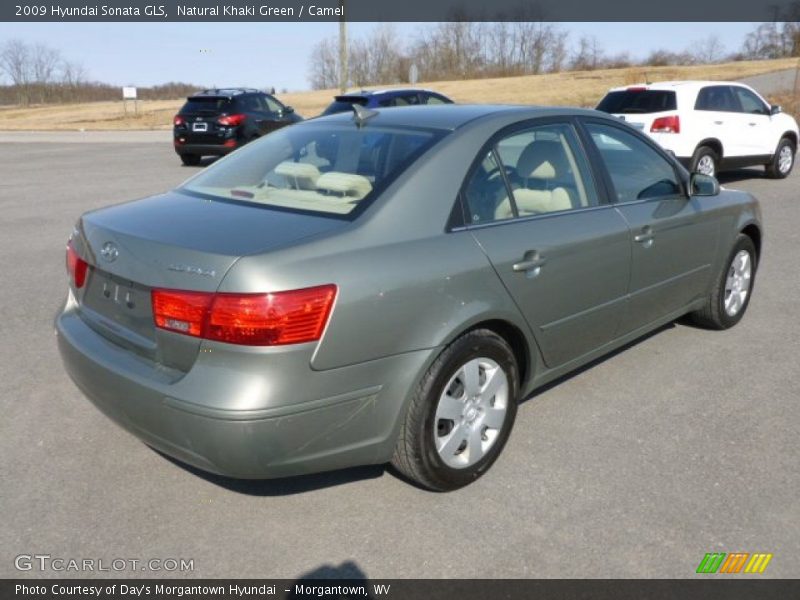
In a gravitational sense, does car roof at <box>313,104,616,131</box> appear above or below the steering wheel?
above

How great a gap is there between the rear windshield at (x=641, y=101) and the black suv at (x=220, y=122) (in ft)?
22.9

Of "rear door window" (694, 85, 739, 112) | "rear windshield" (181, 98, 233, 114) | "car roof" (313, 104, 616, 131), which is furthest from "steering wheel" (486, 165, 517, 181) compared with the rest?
"rear windshield" (181, 98, 233, 114)

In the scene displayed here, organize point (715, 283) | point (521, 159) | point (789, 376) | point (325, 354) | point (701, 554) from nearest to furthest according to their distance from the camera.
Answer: point (325, 354) < point (701, 554) < point (521, 159) < point (789, 376) < point (715, 283)

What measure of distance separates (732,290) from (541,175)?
2.37 metres

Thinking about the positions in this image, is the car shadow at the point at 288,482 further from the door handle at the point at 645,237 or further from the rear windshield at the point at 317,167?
the door handle at the point at 645,237

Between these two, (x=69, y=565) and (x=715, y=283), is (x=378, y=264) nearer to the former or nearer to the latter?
(x=69, y=565)

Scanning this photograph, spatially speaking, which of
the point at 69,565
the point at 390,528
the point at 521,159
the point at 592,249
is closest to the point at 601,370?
A: the point at 592,249

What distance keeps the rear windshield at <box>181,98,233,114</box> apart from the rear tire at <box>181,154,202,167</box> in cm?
96

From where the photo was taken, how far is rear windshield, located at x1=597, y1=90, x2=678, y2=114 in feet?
37.6

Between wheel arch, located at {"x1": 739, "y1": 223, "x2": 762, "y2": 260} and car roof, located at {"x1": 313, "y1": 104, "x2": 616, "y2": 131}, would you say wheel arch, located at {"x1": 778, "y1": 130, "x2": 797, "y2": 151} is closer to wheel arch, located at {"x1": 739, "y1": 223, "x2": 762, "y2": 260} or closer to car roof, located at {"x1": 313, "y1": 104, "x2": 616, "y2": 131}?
wheel arch, located at {"x1": 739, "y1": 223, "x2": 762, "y2": 260}

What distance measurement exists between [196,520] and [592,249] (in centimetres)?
227

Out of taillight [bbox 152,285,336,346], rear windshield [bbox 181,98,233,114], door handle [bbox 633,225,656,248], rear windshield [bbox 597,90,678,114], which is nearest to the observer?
taillight [bbox 152,285,336,346]

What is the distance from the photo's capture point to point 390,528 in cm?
301

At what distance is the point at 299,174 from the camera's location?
140 inches
